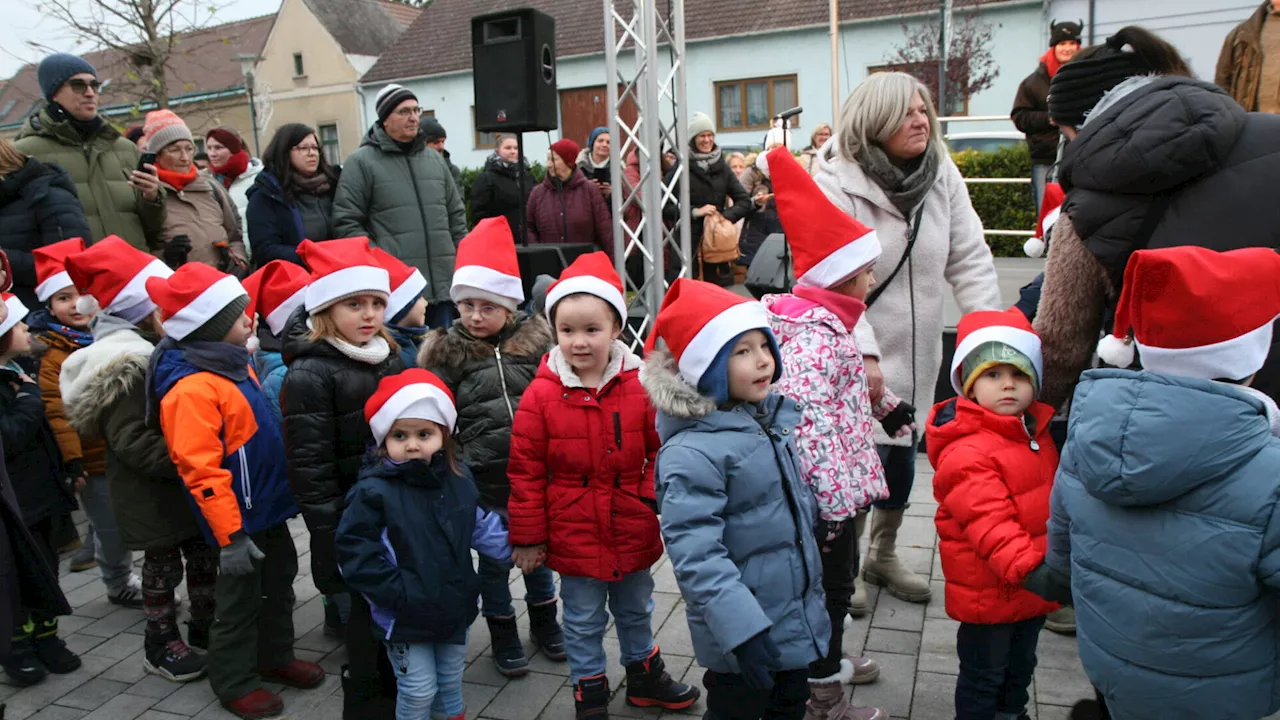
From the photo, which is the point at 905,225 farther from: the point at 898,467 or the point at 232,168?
the point at 232,168

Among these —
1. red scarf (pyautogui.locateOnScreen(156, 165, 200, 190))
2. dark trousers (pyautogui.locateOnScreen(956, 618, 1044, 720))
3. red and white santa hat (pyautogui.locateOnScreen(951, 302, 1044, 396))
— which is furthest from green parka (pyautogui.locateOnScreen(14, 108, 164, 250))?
dark trousers (pyautogui.locateOnScreen(956, 618, 1044, 720))

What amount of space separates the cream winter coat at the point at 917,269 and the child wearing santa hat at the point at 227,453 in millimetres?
2212

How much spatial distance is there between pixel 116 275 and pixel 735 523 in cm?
275

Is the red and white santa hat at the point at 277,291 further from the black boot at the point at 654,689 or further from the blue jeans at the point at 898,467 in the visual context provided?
the blue jeans at the point at 898,467

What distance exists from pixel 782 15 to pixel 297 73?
1872 cm

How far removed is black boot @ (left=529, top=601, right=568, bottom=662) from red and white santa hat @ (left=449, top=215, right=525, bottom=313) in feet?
3.87

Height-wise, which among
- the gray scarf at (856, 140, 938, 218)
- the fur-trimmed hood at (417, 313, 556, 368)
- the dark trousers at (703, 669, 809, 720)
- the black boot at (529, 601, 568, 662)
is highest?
the gray scarf at (856, 140, 938, 218)

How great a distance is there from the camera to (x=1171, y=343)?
2082 millimetres

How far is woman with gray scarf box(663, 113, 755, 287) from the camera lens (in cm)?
966

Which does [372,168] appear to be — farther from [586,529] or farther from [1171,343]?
[1171,343]

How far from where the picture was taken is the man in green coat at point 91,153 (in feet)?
17.6

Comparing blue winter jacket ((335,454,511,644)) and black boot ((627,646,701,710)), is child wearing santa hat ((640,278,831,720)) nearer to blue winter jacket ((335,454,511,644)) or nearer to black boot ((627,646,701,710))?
black boot ((627,646,701,710))

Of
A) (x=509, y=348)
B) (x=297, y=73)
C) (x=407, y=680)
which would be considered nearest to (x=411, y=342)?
(x=509, y=348)

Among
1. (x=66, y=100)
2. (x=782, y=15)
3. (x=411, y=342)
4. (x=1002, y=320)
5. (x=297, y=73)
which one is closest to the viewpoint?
(x=1002, y=320)
